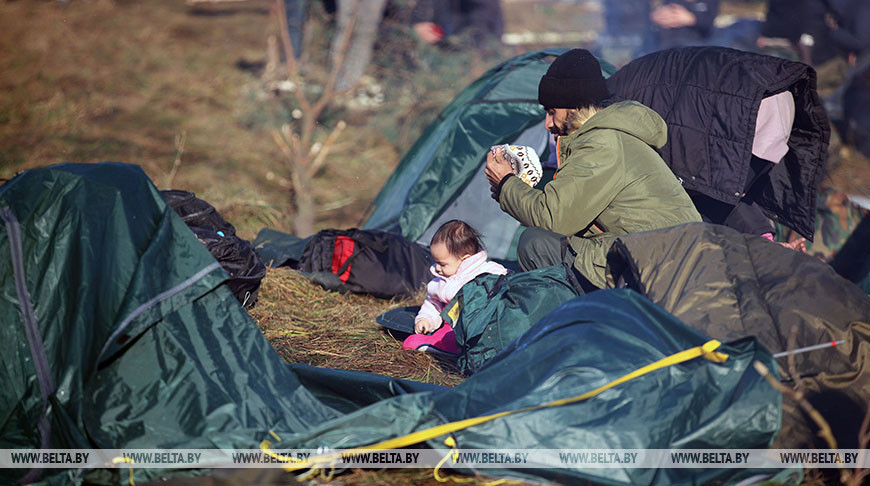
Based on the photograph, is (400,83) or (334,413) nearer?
(334,413)

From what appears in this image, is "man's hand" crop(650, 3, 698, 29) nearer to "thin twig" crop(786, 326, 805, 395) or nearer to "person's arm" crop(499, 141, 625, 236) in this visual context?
"person's arm" crop(499, 141, 625, 236)

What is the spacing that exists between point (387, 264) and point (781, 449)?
2728 mm

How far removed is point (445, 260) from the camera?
3990 mm

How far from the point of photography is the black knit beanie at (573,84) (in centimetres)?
360

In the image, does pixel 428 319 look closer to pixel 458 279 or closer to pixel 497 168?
pixel 458 279

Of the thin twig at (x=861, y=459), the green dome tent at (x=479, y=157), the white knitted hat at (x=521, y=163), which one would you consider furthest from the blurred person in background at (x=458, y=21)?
the thin twig at (x=861, y=459)

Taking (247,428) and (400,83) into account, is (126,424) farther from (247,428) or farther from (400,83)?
(400,83)

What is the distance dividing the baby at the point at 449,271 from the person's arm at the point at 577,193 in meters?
0.52

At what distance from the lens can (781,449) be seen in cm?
251

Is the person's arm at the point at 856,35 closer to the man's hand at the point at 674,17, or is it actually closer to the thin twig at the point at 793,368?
the man's hand at the point at 674,17

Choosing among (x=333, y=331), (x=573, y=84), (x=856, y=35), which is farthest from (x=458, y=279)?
(x=856, y=35)

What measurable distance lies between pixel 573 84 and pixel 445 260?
3.69ft

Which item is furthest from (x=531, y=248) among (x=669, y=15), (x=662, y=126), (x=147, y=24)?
(x=147, y=24)

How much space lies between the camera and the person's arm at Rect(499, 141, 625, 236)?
11.2 feet
